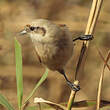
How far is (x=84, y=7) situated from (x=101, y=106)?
1.92 metres

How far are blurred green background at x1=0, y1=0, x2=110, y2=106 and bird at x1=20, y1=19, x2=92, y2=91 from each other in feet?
4.37

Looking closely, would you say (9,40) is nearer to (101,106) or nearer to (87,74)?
(87,74)

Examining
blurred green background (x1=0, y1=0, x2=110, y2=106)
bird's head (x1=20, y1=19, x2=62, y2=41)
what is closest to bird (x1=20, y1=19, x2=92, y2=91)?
bird's head (x1=20, y1=19, x2=62, y2=41)

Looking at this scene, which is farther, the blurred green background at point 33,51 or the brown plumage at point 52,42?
the blurred green background at point 33,51

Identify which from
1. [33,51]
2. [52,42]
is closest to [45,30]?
[52,42]

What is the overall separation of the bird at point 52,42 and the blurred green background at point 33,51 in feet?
4.37

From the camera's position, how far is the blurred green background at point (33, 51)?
10.7ft

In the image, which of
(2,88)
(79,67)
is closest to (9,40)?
(2,88)

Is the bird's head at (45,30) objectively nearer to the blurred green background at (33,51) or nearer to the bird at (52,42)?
the bird at (52,42)

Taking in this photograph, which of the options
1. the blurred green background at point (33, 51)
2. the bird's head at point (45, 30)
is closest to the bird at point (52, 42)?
the bird's head at point (45, 30)

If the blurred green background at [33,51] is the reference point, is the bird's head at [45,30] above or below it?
above

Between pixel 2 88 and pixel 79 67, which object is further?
pixel 2 88

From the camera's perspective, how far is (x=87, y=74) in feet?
11.4

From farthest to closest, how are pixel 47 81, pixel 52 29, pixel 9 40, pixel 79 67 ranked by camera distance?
pixel 47 81 < pixel 9 40 < pixel 52 29 < pixel 79 67
